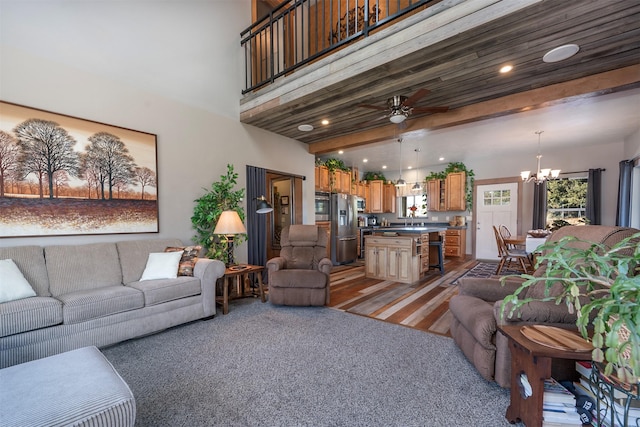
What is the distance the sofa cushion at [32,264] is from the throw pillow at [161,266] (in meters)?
0.75

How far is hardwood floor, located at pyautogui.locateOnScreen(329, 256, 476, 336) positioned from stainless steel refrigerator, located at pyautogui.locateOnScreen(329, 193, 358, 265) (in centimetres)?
95

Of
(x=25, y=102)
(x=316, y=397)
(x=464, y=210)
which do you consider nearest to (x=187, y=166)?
(x=25, y=102)

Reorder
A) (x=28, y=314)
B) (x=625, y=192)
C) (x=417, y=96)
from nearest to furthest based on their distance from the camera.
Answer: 1. (x=28, y=314)
2. (x=417, y=96)
3. (x=625, y=192)

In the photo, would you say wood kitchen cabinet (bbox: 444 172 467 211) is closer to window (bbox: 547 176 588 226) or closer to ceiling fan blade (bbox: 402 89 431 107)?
window (bbox: 547 176 588 226)

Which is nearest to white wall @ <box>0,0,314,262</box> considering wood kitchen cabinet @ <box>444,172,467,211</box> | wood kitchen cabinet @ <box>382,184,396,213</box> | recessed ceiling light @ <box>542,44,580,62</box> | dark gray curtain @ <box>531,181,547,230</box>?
recessed ceiling light @ <box>542,44,580,62</box>

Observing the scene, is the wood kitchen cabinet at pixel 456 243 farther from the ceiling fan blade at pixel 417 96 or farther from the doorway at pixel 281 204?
the ceiling fan blade at pixel 417 96

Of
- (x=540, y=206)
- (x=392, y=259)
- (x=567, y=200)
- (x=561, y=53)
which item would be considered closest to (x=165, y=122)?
(x=392, y=259)

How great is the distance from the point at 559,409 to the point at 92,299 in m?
3.29

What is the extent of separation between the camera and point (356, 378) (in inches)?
76.5

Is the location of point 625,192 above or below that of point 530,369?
above

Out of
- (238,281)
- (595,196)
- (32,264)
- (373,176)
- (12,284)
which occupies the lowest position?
(238,281)

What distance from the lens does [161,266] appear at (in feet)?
9.68

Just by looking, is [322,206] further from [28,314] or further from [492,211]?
[28,314]

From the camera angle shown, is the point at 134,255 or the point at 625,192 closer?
the point at 134,255
